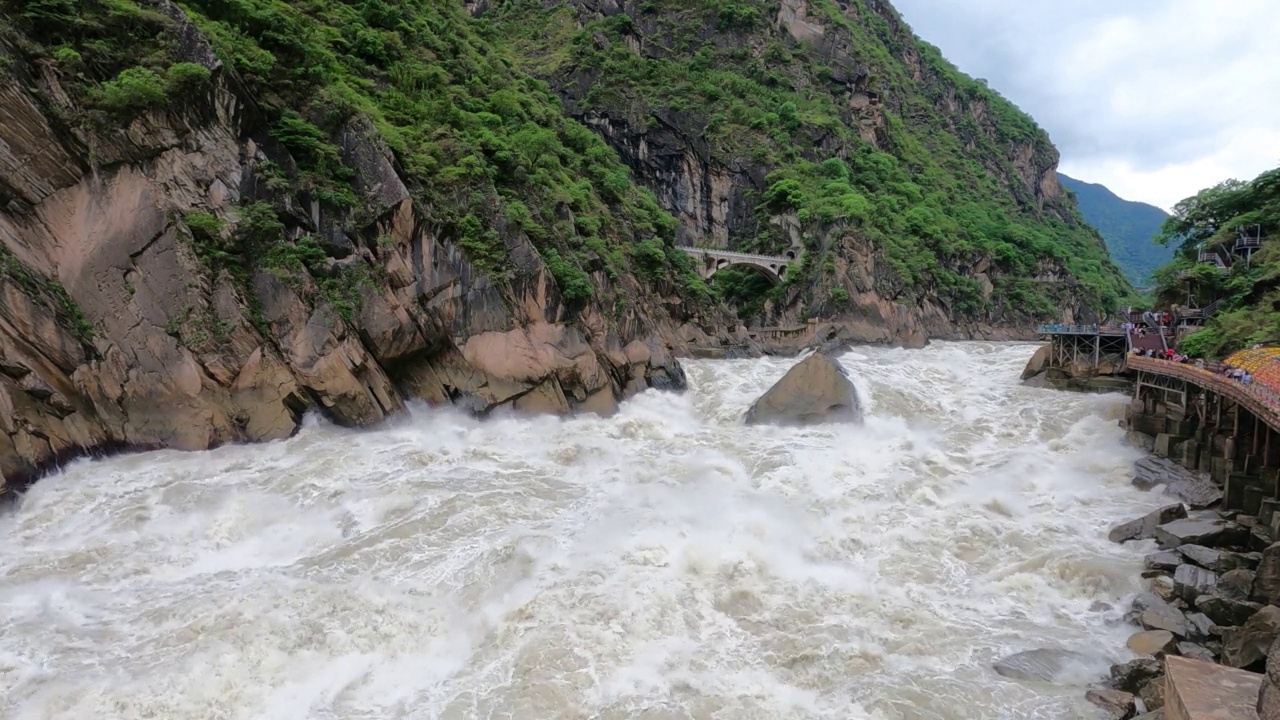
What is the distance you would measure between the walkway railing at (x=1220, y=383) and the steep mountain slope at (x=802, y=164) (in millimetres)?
30336

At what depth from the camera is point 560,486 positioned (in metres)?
19.3

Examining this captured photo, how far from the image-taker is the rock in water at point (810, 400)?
25.9m

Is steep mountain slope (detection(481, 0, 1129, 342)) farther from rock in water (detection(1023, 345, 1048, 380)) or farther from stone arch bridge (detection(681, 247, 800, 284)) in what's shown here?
rock in water (detection(1023, 345, 1048, 380))

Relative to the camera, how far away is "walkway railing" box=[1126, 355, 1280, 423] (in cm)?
1606

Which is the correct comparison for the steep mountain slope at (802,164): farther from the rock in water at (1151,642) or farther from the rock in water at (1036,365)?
the rock in water at (1151,642)

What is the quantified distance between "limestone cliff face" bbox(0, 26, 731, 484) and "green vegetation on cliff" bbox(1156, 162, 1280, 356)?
2615cm

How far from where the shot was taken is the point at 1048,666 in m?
11.5

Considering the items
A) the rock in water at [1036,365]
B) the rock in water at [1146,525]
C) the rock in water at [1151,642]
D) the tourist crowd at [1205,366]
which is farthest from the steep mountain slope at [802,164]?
the rock in water at [1151,642]

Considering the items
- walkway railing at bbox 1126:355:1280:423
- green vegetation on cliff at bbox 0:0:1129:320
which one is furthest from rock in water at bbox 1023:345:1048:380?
green vegetation on cliff at bbox 0:0:1129:320

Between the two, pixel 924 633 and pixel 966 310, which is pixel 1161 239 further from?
pixel 924 633

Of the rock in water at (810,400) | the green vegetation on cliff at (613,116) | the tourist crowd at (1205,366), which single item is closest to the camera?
the tourist crowd at (1205,366)

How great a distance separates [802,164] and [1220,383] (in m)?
58.4

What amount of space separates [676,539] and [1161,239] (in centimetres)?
4027

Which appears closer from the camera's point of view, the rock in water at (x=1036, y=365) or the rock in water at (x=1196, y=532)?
the rock in water at (x=1196, y=532)
